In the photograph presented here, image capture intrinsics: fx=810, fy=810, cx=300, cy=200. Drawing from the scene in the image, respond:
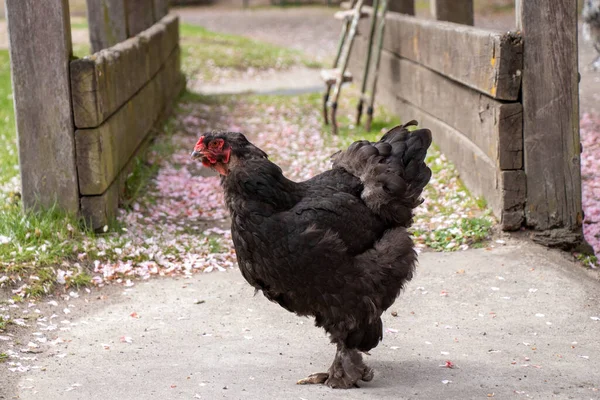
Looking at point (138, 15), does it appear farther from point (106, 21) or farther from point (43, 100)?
point (43, 100)

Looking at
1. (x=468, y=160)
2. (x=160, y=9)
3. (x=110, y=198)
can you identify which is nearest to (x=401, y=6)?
(x=160, y=9)

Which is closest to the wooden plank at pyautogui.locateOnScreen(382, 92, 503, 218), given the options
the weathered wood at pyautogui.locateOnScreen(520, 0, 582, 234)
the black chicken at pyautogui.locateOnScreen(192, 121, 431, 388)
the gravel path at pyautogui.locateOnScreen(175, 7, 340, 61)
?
the weathered wood at pyautogui.locateOnScreen(520, 0, 582, 234)

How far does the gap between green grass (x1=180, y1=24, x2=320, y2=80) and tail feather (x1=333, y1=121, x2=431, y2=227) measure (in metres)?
12.8

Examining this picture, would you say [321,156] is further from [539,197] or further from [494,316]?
[494,316]

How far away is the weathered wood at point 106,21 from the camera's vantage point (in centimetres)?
994

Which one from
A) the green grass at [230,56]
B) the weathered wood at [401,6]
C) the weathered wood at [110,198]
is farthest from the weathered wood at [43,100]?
the green grass at [230,56]

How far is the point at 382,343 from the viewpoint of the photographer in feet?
16.7

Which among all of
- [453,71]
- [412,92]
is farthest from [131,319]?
[412,92]

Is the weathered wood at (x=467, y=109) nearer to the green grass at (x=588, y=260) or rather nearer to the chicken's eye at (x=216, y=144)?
the green grass at (x=588, y=260)

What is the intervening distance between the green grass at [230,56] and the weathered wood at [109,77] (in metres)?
7.37

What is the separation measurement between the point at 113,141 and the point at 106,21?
124 inches

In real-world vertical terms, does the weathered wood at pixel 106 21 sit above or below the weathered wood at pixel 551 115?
above

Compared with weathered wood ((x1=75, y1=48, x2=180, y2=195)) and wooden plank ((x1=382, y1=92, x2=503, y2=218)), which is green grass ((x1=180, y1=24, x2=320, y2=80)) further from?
wooden plank ((x1=382, y1=92, x2=503, y2=218))

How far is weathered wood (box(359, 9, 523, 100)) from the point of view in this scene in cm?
631
